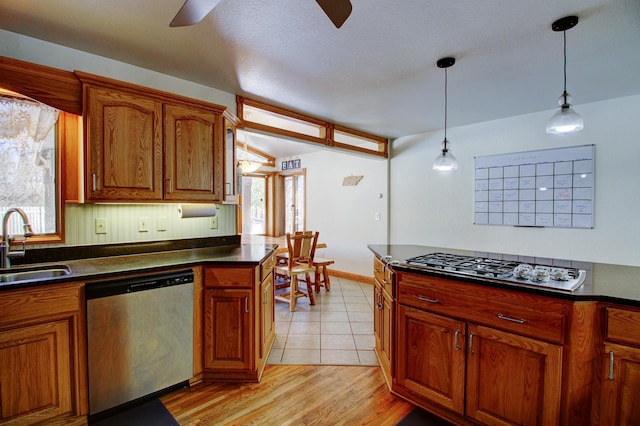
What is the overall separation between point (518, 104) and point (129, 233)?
3.83m

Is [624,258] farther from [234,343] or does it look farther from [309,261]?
[234,343]

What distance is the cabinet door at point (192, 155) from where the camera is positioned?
2.19 meters

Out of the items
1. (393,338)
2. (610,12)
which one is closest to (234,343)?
(393,338)

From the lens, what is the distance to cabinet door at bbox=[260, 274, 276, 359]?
2.24 m

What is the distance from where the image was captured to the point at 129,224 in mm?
2283

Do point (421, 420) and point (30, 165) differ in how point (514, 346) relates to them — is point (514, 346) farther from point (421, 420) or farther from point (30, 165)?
point (30, 165)

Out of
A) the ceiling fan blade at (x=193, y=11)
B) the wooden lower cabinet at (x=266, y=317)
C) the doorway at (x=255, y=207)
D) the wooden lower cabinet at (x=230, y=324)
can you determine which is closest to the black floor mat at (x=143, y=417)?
the wooden lower cabinet at (x=230, y=324)

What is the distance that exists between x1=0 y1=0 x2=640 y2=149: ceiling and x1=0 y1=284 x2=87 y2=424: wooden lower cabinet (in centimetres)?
155

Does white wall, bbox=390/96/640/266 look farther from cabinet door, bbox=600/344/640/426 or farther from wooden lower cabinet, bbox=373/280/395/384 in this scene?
cabinet door, bbox=600/344/640/426

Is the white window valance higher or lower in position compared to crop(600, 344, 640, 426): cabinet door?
higher

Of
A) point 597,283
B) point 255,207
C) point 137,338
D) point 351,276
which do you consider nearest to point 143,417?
point 137,338

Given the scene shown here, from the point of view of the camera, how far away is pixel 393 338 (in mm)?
1948

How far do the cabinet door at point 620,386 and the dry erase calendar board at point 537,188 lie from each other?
7.28 ft

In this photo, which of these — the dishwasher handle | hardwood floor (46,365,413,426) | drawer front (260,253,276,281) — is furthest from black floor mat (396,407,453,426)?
the dishwasher handle
